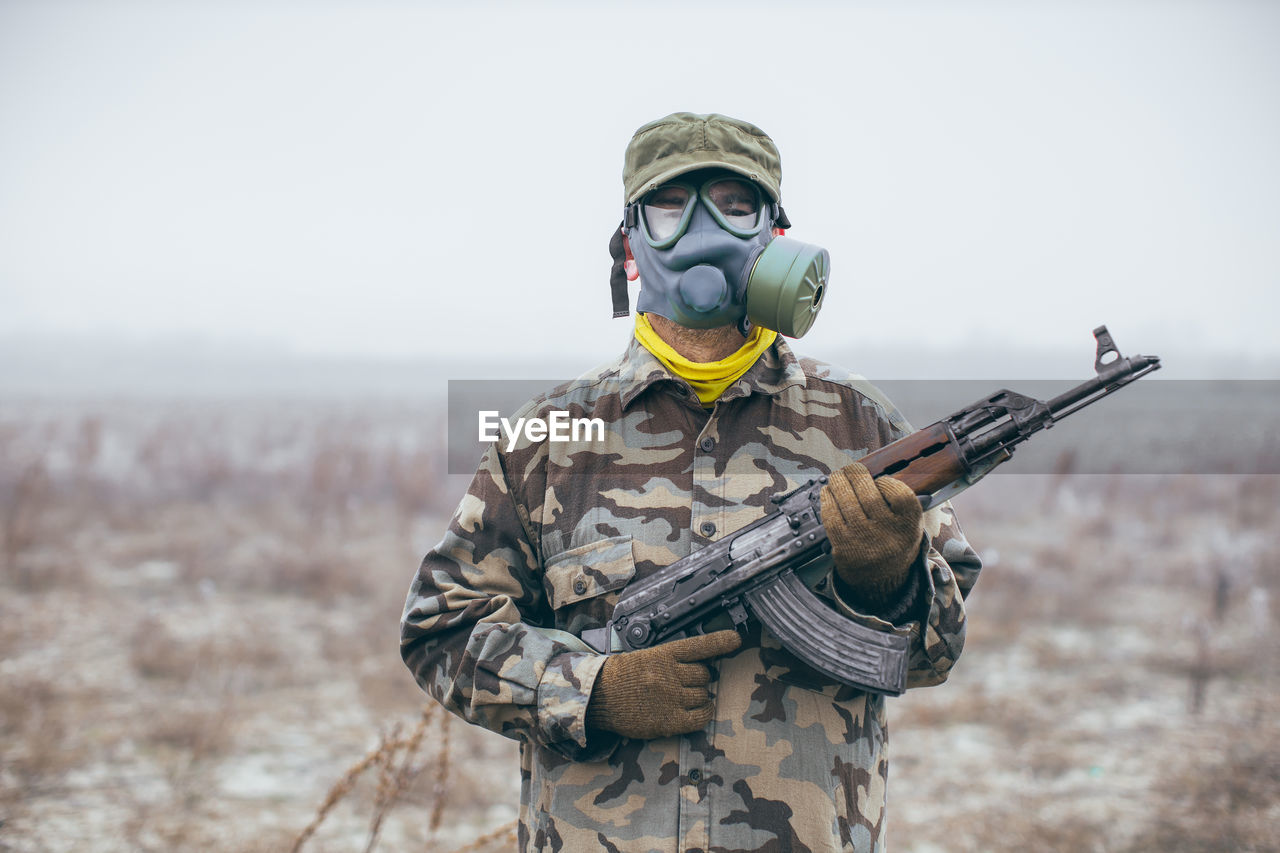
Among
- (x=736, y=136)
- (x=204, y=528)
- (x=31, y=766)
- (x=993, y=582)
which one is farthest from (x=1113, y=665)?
(x=204, y=528)

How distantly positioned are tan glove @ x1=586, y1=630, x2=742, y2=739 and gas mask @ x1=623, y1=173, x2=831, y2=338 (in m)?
0.92

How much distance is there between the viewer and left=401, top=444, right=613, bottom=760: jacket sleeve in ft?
7.32

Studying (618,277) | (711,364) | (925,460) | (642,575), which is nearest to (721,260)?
(711,364)

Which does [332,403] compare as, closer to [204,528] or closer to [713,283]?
[204,528]

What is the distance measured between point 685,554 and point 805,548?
341 mm

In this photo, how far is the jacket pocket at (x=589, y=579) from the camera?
2.37 metres

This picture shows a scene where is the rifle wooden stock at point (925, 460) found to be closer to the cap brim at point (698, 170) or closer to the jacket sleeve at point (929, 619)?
the jacket sleeve at point (929, 619)

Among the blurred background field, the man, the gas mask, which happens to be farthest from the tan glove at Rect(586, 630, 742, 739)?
the blurred background field

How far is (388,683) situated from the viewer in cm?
777

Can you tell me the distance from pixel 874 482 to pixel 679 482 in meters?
0.56

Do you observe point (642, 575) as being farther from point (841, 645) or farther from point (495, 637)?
point (841, 645)

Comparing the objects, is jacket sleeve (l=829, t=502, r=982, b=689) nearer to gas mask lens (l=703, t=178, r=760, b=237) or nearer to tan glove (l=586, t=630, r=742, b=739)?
tan glove (l=586, t=630, r=742, b=739)

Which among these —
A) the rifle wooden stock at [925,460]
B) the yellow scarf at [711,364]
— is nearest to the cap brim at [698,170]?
the yellow scarf at [711,364]

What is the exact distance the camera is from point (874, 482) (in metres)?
2.17
